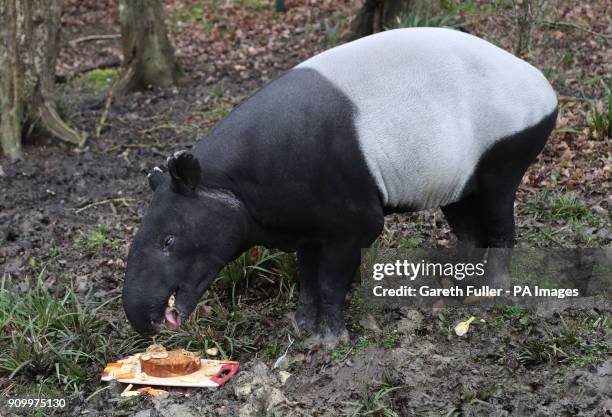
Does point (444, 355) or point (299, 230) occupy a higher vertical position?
point (299, 230)

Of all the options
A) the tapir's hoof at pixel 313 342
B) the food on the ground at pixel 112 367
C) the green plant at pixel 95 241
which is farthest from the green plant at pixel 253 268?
the green plant at pixel 95 241

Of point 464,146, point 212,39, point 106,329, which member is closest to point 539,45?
point 212,39

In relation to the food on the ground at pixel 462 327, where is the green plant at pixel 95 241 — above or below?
below

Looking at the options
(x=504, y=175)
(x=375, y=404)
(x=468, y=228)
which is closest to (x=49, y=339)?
(x=375, y=404)

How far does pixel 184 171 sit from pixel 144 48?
22.9ft

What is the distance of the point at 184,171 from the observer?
3.92 metres

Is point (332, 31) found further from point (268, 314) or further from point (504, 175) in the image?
point (504, 175)

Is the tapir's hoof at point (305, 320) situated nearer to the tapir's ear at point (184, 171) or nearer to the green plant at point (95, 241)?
the tapir's ear at point (184, 171)

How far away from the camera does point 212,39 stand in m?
13.6

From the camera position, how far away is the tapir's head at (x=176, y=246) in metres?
3.99

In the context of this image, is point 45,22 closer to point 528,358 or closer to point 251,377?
point 251,377

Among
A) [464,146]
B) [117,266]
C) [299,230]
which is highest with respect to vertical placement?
[464,146]

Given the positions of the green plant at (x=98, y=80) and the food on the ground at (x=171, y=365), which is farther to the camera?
the green plant at (x=98, y=80)

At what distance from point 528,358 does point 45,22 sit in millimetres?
5855
